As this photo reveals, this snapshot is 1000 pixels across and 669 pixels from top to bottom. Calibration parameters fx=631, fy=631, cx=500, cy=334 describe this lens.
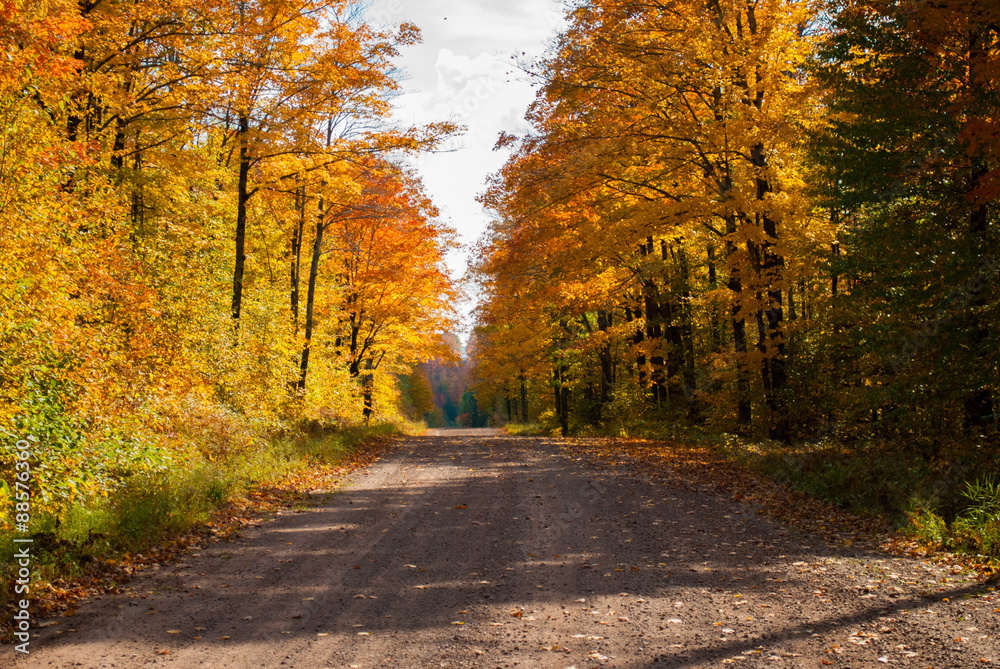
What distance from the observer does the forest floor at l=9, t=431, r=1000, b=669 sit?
4.65 metres

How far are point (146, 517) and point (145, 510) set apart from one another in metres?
0.11

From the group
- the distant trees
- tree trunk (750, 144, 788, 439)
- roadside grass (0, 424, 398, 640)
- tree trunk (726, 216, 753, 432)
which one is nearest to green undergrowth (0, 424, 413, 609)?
roadside grass (0, 424, 398, 640)

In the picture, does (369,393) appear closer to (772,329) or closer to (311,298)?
(311,298)

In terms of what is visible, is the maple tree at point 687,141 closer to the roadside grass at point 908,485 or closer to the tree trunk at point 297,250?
the roadside grass at point 908,485

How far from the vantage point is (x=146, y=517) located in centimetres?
767

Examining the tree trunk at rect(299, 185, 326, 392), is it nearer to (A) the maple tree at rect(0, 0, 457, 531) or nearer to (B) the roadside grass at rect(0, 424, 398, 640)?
(A) the maple tree at rect(0, 0, 457, 531)

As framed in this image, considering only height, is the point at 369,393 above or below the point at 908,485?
above

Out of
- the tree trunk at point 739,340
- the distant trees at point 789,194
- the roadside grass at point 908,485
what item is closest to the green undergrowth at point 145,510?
the roadside grass at point 908,485

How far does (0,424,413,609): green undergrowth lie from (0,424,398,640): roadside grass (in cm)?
1

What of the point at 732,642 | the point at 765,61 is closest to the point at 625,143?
the point at 765,61

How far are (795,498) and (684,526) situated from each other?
98.7 inches

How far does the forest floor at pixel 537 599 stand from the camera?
183 inches

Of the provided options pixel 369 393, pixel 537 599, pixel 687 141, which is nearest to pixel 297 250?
pixel 369 393

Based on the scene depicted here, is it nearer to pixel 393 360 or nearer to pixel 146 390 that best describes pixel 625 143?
pixel 146 390
